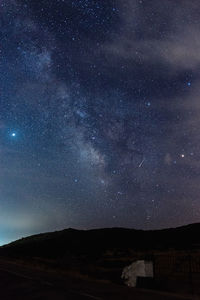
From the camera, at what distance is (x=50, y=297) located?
11.7 m

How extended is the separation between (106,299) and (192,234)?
225ft

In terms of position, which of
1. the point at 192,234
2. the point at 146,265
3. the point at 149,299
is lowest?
the point at 149,299

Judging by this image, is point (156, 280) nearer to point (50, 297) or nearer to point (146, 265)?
point (146, 265)

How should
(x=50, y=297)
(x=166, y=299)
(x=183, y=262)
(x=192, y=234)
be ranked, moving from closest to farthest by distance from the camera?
1. (x=166, y=299)
2. (x=50, y=297)
3. (x=183, y=262)
4. (x=192, y=234)

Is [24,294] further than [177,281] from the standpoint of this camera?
No

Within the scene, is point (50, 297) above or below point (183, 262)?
below

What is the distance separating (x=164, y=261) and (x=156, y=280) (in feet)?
8.55

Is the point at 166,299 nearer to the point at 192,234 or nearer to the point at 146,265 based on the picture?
the point at 146,265

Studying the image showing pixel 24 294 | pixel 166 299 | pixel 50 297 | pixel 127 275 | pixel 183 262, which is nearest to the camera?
pixel 166 299

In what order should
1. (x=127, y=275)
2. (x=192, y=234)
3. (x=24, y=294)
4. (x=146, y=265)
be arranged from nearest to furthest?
(x=24, y=294)
(x=146, y=265)
(x=127, y=275)
(x=192, y=234)

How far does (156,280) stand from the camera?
1533 centimetres

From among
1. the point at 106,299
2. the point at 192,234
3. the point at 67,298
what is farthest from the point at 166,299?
the point at 192,234

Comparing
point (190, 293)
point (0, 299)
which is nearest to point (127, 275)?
point (190, 293)

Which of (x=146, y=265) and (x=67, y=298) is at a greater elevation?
(x=146, y=265)
